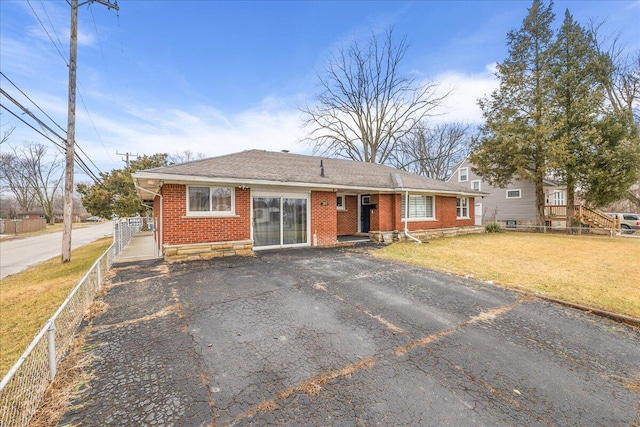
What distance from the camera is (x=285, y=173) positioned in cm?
1041

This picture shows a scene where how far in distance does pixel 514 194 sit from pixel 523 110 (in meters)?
8.41

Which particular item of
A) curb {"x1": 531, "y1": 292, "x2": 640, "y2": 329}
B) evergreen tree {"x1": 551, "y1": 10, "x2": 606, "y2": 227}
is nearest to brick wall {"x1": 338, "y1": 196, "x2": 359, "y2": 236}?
curb {"x1": 531, "y1": 292, "x2": 640, "y2": 329}

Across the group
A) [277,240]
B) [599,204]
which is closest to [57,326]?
[277,240]

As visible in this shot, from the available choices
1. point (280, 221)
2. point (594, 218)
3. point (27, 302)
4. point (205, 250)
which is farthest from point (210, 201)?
point (594, 218)

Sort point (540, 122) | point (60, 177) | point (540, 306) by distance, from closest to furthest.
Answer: point (540, 306)
point (540, 122)
point (60, 177)

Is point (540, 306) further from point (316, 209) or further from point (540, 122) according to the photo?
point (540, 122)

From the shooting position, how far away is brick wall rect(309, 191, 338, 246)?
35.5ft

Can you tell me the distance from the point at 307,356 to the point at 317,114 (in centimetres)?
2370

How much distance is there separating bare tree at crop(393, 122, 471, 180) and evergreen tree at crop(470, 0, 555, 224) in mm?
11740

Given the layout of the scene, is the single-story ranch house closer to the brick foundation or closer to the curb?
the brick foundation

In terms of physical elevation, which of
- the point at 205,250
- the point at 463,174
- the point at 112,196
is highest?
the point at 463,174

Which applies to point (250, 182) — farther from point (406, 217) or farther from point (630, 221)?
point (630, 221)

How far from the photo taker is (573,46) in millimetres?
16656

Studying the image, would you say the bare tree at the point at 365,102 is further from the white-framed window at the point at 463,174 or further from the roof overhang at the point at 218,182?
the roof overhang at the point at 218,182
